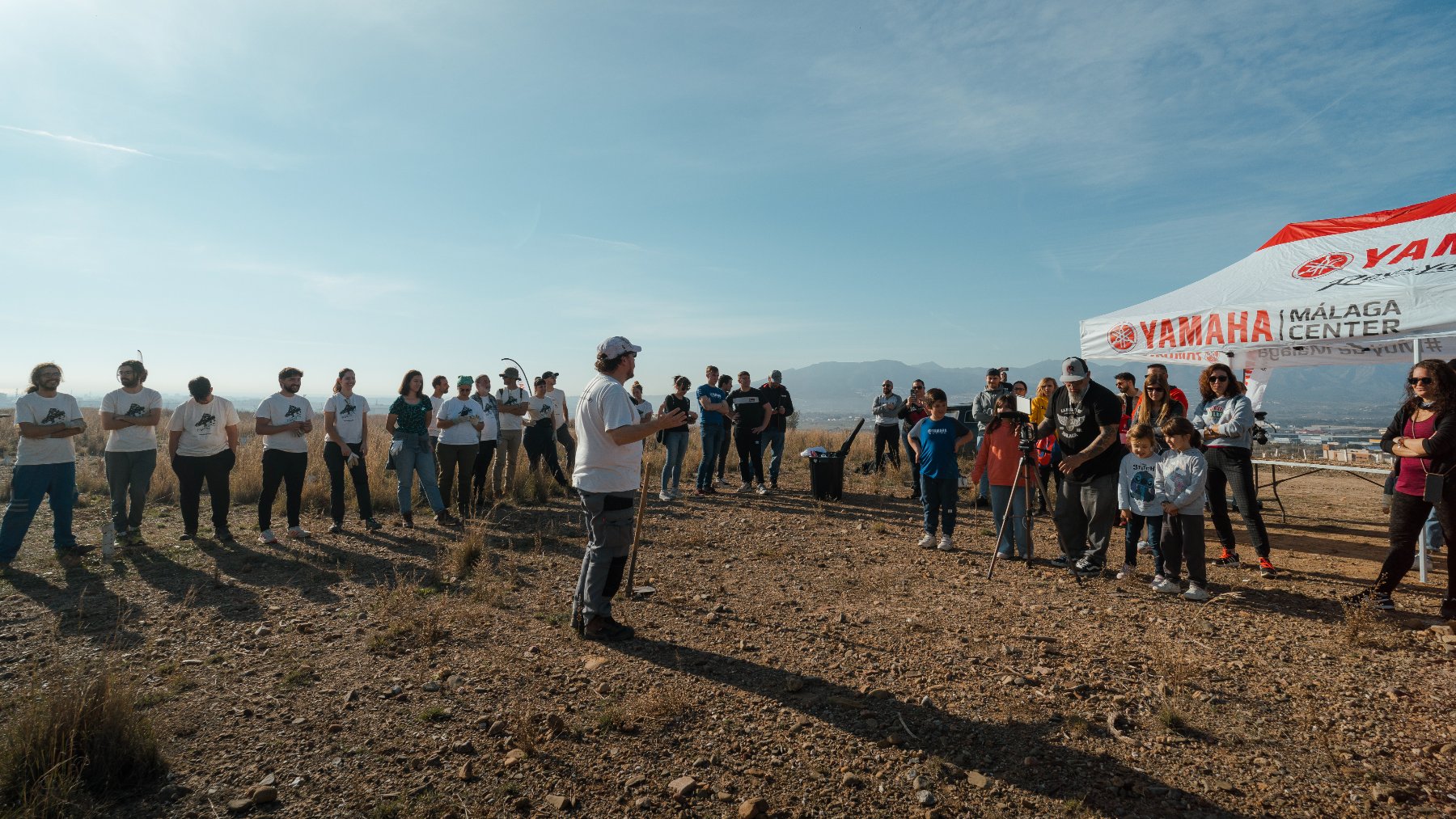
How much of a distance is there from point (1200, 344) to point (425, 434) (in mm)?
9053

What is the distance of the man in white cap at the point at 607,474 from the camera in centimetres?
436

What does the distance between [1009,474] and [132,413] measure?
359 inches

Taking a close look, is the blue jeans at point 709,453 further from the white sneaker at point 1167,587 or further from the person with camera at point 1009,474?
the white sneaker at point 1167,587

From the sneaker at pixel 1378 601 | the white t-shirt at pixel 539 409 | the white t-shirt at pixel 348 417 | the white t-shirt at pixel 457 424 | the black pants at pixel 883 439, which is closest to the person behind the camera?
the sneaker at pixel 1378 601

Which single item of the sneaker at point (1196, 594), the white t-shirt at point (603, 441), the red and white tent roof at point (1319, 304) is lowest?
the sneaker at point (1196, 594)

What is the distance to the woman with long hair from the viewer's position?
816 centimetres

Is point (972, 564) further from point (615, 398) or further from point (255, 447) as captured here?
point (255, 447)

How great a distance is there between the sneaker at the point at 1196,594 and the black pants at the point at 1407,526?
3.70 feet

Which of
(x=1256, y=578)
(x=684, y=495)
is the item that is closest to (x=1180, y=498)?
(x=1256, y=578)

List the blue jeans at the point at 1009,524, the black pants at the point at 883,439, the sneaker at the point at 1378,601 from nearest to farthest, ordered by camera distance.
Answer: the sneaker at the point at 1378,601 < the blue jeans at the point at 1009,524 < the black pants at the point at 883,439

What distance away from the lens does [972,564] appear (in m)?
6.75

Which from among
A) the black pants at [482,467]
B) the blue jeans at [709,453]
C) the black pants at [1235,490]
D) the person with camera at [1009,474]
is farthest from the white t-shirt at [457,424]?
the black pants at [1235,490]

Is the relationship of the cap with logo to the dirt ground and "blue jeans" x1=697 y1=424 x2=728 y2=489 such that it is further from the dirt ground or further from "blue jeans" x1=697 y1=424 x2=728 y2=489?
"blue jeans" x1=697 y1=424 x2=728 y2=489

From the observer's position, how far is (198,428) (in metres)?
7.30
